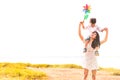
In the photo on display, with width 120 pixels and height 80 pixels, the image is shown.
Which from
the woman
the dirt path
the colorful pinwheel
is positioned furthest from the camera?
the dirt path

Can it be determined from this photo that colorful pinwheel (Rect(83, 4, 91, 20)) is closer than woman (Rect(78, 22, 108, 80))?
No

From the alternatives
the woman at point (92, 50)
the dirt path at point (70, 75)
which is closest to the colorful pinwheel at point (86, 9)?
the woman at point (92, 50)

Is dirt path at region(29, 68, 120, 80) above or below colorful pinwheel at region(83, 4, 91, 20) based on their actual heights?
below

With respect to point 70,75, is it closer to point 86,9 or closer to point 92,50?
point 92,50

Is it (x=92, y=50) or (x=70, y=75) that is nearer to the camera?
(x=92, y=50)

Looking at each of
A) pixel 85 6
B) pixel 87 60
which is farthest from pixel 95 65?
pixel 85 6

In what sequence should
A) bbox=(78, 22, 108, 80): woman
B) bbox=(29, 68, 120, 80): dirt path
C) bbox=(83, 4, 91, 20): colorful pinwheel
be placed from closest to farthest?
bbox=(78, 22, 108, 80): woman, bbox=(83, 4, 91, 20): colorful pinwheel, bbox=(29, 68, 120, 80): dirt path

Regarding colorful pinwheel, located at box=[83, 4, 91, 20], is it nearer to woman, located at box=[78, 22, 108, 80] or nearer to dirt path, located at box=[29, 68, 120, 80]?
woman, located at box=[78, 22, 108, 80]

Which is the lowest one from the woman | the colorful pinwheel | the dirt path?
the dirt path

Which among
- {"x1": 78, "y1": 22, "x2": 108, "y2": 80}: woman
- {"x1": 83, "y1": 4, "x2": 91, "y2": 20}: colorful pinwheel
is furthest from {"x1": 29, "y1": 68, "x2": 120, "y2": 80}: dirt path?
{"x1": 83, "y1": 4, "x2": 91, "y2": 20}: colorful pinwheel

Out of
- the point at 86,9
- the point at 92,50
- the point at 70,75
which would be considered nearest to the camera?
the point at 92,50

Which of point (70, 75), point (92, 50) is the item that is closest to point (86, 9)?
point (92, 50)

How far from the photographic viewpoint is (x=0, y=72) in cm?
1998

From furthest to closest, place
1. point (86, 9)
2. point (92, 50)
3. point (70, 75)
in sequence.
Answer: point (70, 75) → point (86, 9) → point (92, 50)
